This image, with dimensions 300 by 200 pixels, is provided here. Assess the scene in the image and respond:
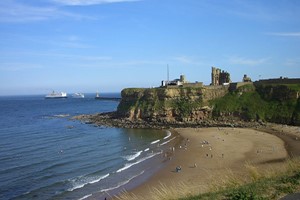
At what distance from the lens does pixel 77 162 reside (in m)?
39.7

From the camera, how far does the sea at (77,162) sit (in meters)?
29.2

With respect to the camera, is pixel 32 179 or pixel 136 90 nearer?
pixel 32 179

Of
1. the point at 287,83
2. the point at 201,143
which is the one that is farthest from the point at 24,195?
the point at 287,83

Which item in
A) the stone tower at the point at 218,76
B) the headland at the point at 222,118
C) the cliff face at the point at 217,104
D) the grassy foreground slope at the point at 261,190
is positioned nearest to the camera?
the grassy foreground slope at the point at 261,190

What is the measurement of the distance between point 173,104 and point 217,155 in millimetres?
34280

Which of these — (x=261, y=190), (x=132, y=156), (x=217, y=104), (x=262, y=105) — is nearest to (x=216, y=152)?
(x=132, y=156)

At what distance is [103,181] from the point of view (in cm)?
3169

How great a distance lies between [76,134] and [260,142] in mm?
33518

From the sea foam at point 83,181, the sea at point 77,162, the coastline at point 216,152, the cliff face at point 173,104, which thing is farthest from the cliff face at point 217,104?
the sea foam at point 83,181

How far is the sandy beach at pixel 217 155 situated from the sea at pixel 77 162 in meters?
2.12

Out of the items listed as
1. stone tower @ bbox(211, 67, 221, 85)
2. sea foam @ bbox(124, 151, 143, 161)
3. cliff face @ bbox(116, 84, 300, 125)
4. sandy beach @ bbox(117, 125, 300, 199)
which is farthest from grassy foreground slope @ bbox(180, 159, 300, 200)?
stone tower @ bbox(211, 67, 221, 85)

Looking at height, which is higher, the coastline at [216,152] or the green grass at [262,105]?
the green grass at [262,105]

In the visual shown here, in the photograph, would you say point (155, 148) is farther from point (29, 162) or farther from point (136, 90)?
point (136, 90)

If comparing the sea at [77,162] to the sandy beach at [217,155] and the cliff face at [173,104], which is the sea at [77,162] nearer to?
the sandy beach at [217,155]
